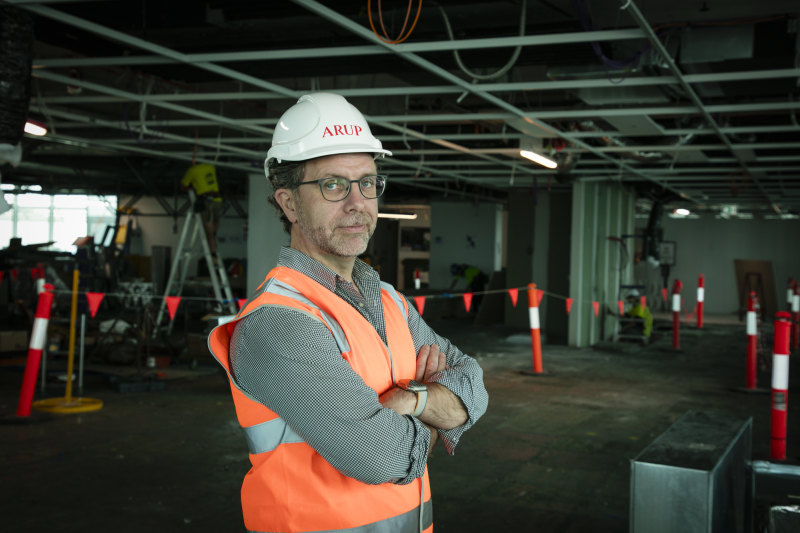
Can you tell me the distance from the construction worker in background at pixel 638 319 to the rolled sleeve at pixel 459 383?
12192mm

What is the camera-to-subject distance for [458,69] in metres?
6.25

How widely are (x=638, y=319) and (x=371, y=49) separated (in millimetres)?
10073

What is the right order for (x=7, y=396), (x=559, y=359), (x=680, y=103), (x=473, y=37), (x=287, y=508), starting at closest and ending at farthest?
(x=287, y=508) < (x=473, y=37) < (x=680, y=103) < (x=7, y=396) < (x=559, y=359)

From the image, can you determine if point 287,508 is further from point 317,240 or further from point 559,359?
point 559,359

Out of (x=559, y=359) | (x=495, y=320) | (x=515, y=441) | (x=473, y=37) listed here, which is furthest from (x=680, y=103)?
(x=495, y=320)

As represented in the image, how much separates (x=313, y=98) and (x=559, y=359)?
1016cm

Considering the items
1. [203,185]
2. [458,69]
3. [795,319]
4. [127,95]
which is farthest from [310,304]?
[795,319]

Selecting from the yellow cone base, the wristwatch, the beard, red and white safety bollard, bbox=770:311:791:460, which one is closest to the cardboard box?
the yellow cone base

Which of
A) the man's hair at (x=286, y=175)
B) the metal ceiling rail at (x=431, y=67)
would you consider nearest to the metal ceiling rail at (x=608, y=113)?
the metal ceiling rail at (x=431, y=67)

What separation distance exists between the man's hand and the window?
25.9 meters

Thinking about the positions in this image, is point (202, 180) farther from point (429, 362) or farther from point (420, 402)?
point (420, 402)

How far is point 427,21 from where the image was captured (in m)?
5.60

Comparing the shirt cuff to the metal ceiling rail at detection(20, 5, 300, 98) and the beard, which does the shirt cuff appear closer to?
the beard

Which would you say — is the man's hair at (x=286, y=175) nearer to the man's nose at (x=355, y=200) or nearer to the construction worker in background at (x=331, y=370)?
the construction worker in background at (x=331, y=370)
